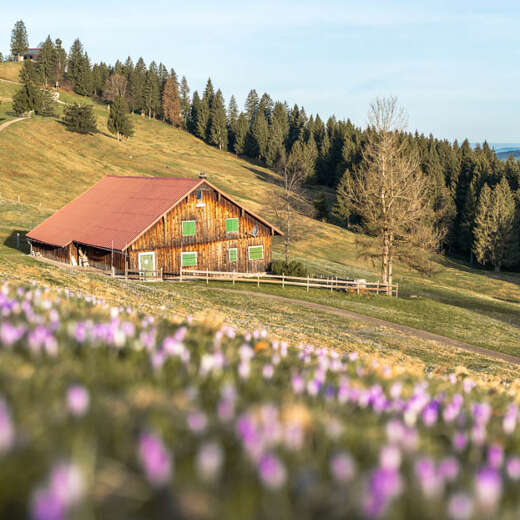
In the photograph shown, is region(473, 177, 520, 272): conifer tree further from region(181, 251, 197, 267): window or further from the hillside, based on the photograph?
region(181, 251, 197, 267): window

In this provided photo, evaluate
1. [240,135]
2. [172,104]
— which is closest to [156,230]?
[240,135]

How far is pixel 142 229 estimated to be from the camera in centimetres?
4562

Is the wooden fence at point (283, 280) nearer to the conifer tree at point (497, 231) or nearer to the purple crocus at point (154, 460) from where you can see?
the purple crocus at point (154, 460)

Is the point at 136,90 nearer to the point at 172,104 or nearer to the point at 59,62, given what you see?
the point at 172,104

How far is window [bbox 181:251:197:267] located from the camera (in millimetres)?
49750

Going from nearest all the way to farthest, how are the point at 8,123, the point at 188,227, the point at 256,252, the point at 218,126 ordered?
the point at 188,227
the point at 256,252
the point at 8,123
the point at 218,126

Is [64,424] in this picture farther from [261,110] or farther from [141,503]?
[261,110]

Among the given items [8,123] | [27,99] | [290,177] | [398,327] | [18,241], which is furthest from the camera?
[290,177]

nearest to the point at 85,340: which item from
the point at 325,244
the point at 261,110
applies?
the point at 325,244

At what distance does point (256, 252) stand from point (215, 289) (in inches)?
579

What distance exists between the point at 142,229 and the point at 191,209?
6.08 meters

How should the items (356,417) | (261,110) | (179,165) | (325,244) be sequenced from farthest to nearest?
1. (261,110)
2. (179,165)
3. (325,244)
4. (356,417)

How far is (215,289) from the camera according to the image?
41.4 m

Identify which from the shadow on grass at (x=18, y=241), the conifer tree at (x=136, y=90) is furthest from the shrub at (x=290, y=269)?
the conifer tree at (x=136, y=90)
